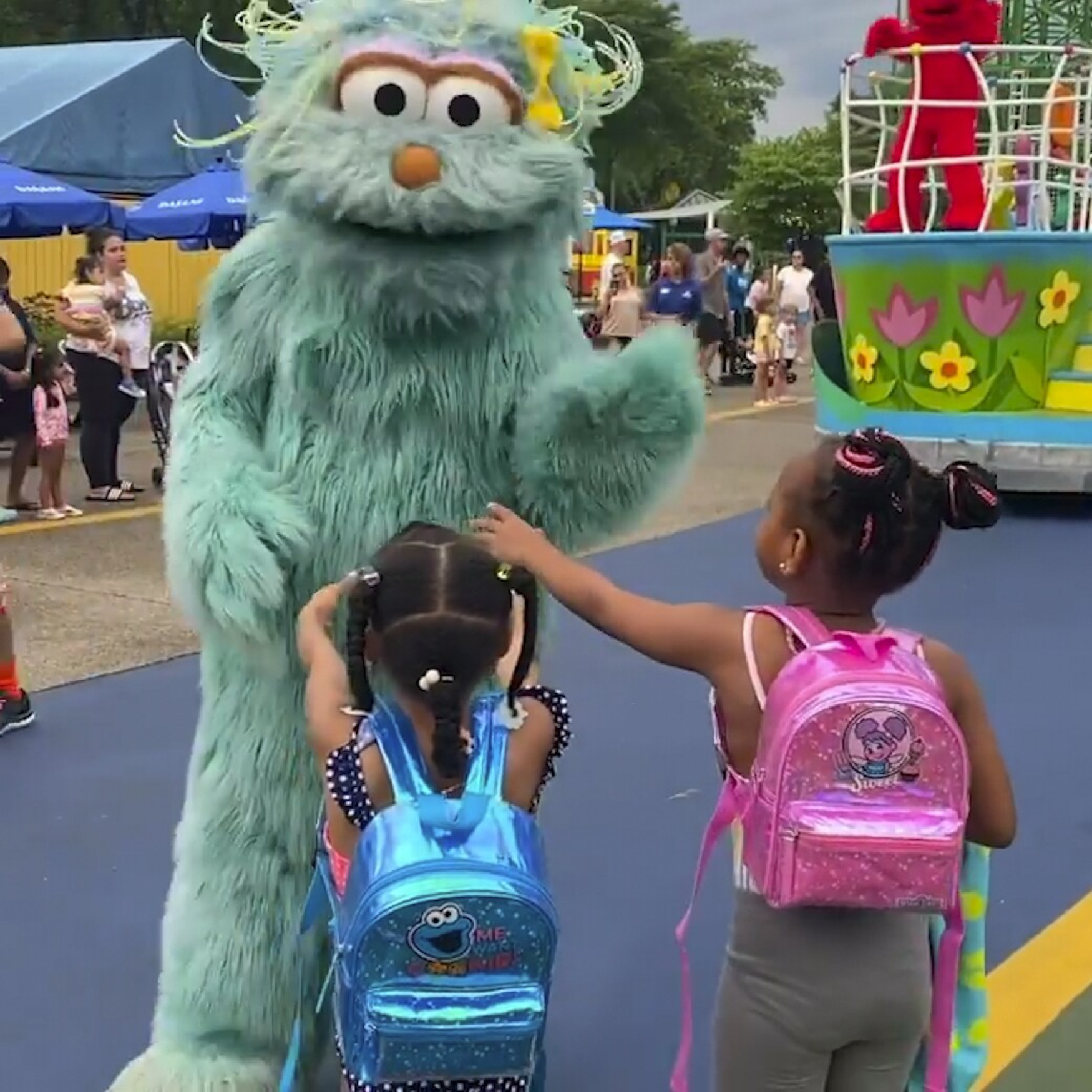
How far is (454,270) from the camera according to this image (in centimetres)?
227

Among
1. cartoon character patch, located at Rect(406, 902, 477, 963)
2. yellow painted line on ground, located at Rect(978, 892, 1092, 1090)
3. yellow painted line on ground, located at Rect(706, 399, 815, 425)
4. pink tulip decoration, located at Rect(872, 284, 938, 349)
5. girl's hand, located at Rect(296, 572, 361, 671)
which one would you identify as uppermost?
girl's hand, located at Rect(296, 572, 361, 671)

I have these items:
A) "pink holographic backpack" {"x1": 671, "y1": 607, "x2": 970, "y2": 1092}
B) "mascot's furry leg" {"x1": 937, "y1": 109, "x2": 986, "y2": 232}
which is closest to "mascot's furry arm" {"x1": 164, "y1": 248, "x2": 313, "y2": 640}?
"pink holographic backpack" {"x1": 671, "y1": 607, "x2": 970, "y2": 1092}

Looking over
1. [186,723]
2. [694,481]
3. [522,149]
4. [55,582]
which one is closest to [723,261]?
[694,481]

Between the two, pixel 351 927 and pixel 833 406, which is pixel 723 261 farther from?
pixel 351 927

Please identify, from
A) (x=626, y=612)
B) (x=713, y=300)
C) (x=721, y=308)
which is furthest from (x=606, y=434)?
(x=721, y=308)

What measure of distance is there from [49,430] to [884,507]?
6.58 metres

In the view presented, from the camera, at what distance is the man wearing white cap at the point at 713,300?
14656 millimetres

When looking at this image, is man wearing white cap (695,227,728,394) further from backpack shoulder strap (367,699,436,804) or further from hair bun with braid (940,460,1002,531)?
backpack shoulder strap (367,699,436,804)

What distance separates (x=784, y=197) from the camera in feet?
123

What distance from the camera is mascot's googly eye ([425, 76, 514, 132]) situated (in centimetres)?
232

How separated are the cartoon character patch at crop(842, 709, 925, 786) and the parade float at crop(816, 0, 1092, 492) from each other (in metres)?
6.80

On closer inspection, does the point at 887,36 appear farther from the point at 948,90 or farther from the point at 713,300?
the point at 713,300

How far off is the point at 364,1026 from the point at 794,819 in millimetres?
562

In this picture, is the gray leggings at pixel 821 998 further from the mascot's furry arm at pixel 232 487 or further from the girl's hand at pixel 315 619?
the mascot's furry arm at pixel 232 487
